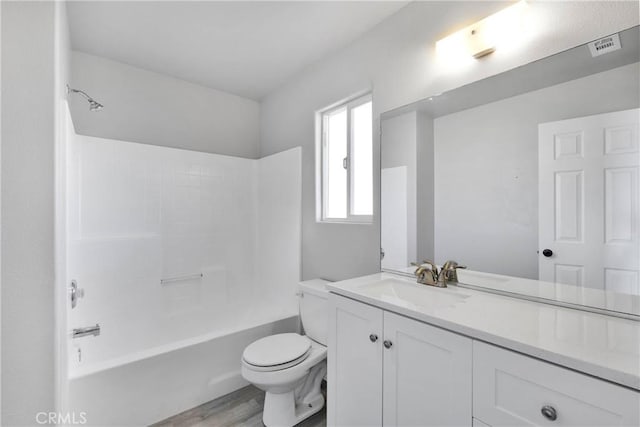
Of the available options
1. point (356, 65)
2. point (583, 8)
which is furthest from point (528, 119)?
point (356, 65)

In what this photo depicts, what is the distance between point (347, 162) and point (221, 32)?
119cm

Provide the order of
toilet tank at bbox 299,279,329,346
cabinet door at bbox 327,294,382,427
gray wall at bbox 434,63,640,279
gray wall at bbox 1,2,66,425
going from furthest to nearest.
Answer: toilet tank at bbox 299,279,329,346 → cabinet door at bbox 327,294,382,427 → gray wall at bbox 434,63,640,279 → gray wall at bbox 1,2,66,425

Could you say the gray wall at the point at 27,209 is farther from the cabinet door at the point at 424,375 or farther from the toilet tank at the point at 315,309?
the toilet tank at the point at 315,309

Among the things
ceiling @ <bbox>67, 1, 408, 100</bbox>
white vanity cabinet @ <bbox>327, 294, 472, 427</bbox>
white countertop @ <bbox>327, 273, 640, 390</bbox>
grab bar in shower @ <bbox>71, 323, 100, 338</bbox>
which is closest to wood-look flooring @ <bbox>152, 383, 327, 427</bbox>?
white vanity cabinet @ <bbox>327, 294, 472, 427</bbox>

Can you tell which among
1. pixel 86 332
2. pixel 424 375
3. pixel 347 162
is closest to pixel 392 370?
pixel 424 375

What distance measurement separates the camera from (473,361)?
0.91 m

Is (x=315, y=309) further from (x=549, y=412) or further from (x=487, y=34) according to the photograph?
(x=487, y=34)

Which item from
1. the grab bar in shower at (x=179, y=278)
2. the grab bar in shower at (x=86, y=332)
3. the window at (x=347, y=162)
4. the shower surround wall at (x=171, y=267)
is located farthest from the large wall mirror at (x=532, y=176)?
the grab bar in shower at (x=179, y=278)

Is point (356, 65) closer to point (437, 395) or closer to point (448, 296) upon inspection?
point (448, 296)

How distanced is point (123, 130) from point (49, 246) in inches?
72.1

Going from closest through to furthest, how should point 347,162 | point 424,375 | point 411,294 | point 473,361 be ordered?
1. point 473,361
2. point 424,375
3. point 411,294
4. point 347,162

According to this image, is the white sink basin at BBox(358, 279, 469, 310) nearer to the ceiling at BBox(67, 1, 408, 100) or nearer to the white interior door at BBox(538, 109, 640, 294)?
the white interior door at BBox(538, 109, 640, 294)

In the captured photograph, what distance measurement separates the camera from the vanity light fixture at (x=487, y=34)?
125 cm

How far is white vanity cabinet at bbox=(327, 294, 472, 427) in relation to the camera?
958 mm
